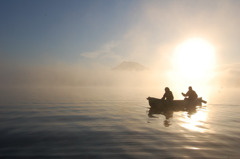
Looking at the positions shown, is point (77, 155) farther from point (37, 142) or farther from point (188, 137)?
point (188, 137)

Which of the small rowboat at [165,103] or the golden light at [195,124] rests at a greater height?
the small rowboat at [165,103]

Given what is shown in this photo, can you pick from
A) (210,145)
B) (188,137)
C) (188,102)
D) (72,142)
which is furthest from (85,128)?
(188,102)

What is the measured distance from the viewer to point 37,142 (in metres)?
8.29

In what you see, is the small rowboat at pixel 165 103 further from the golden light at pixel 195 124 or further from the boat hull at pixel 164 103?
the golden light at pixel 195 124

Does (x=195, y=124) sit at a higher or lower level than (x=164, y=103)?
lower

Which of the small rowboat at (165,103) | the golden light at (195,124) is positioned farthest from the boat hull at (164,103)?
the golden light at (195,124)

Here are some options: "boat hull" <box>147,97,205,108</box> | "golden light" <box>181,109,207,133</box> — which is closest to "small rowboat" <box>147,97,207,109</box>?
"boat hull" <box>147,97,205,108</box>

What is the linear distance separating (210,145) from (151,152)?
3.39 m

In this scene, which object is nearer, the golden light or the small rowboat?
the golden light

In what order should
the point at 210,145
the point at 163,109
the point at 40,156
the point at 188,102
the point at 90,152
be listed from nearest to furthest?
the point at 40,156 < the point at 90,152 < the point at 210,145 < the point at 163,109 < the point at 188,102

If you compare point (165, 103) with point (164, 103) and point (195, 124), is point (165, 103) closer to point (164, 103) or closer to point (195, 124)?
point (164, 103)

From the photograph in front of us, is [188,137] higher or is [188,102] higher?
[188,102]

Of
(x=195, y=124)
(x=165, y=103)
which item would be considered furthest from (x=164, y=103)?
Answer: (x=195, y=124)

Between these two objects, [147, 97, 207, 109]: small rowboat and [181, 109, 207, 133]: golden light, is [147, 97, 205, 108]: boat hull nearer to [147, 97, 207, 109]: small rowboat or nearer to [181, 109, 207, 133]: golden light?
[147, 97, 207, 109]: small rowboat
